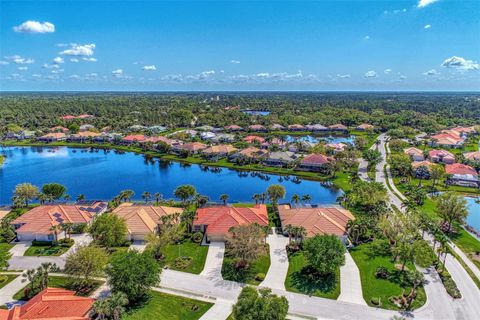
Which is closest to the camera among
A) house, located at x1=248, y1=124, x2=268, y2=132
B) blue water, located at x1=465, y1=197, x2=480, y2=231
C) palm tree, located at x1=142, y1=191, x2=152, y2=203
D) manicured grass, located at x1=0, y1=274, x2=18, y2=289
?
manicured grass, located at x1=0, y1=274, x2=18, y2=289

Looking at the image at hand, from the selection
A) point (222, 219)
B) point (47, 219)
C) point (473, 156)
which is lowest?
point (473, 156)

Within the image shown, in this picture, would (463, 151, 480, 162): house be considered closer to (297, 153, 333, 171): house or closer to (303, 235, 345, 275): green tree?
(297, 153, 333, 171): house

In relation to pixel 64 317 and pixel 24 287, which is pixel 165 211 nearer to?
pixel 24 287

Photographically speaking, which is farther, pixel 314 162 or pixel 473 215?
pixel 314 162

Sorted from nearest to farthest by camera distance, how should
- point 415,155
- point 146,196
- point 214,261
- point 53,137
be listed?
point 214,261 → point 146,196 → point 415,155 → point 53,137

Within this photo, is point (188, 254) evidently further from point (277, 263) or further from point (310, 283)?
point (310, 283)

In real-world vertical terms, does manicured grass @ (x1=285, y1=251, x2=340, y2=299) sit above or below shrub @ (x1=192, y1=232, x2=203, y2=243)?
below

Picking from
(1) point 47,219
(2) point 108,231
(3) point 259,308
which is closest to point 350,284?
(3) point 259,308

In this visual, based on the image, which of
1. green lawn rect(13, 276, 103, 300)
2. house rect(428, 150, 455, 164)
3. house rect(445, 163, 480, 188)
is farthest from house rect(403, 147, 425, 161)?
green lawn rect(13, 276, 103, 300)
